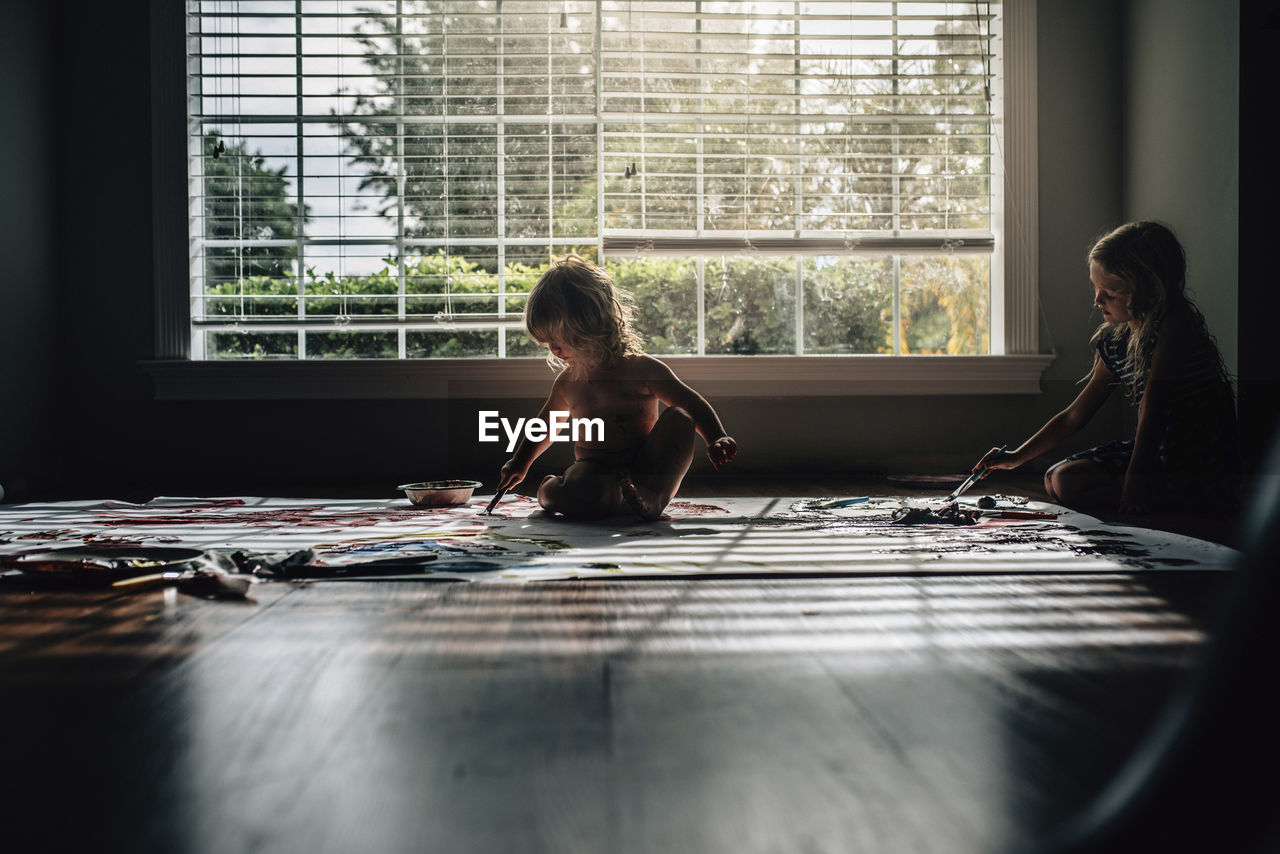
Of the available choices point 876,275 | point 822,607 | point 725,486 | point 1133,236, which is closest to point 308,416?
point 725,486

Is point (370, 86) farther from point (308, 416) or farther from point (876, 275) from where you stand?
point (876, 275)

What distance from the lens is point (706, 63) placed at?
3297 millimetres

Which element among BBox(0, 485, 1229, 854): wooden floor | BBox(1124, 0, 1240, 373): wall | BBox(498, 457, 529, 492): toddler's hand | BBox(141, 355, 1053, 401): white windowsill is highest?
BBox(1124, 0, 1240, 373): wall

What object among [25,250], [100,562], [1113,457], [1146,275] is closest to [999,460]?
[1113,457]

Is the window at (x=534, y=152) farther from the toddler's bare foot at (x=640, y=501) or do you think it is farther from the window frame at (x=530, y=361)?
the toddler's bare foot at (x=640, y=501)

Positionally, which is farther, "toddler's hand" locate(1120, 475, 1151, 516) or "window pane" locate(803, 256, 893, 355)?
"window pane" locate(803, 256, 893, 355)

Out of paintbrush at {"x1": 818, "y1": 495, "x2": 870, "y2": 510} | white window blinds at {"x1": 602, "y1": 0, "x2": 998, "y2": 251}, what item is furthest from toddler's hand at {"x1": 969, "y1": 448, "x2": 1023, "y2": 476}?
white window blinds at {"x1": 602, "y1": 0, "x2": 998, "y2": 251}

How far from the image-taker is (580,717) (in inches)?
29.2

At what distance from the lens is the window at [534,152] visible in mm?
3256

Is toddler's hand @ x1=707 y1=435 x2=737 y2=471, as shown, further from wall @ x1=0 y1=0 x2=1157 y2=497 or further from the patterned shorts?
wall @ x1=0 y1=0 x2=1157 y2=497

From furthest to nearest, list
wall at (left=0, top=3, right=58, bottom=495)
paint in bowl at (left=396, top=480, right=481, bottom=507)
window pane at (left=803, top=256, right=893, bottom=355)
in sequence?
window pane at (left=803, top=256, right=893, bottom=355), wall at (left=0, top=3, right=58, bottom=495), paint in bowl at (left=396, top=480, right=481, bottom=507)

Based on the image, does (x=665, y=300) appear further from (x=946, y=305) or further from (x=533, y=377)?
(x=946, y=305)

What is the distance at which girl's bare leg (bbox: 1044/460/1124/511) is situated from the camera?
227 centimetres

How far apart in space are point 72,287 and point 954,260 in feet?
11.1
